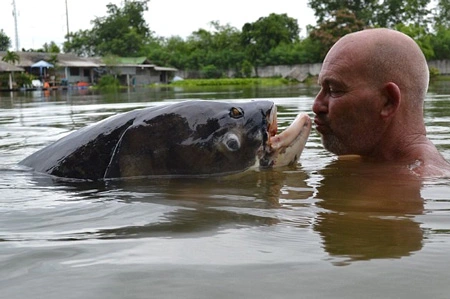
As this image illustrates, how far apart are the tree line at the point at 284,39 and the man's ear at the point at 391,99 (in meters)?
39.7

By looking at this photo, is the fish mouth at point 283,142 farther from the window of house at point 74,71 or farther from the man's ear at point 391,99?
the window of house at point 74,71

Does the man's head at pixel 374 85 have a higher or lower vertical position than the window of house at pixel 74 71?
lower

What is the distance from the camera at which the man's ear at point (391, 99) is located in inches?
116

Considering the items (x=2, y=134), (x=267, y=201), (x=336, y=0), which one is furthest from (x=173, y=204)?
(x=336, y=0)

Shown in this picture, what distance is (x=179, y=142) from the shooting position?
118 inches

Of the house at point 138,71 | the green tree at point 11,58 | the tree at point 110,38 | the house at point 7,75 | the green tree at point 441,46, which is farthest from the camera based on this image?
the tree at point 110,38

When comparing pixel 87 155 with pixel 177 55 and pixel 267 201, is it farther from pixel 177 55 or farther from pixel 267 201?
pixel 177 55

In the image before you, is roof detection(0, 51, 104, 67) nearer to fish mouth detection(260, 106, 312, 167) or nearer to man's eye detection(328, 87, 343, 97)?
fish mouth detection(260, 106, 312, 167)

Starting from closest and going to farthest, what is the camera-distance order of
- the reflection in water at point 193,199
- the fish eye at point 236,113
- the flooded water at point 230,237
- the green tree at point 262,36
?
the flooded water at point 230,237 → the reflection in water at point 193,199 → the fish eye at point 236,113 → the green tree at point 262,36

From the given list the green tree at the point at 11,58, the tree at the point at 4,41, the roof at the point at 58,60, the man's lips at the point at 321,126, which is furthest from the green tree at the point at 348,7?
the man's lips at the point at 321,126

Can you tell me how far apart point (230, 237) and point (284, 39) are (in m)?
53.0

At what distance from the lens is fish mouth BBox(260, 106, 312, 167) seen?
314 cm

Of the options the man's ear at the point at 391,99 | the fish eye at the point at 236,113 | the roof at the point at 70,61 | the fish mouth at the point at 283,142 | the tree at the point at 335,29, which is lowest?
the fish mouth at the point at 283,142

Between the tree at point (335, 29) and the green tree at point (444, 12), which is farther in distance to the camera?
the green tree at point (444, 12)
